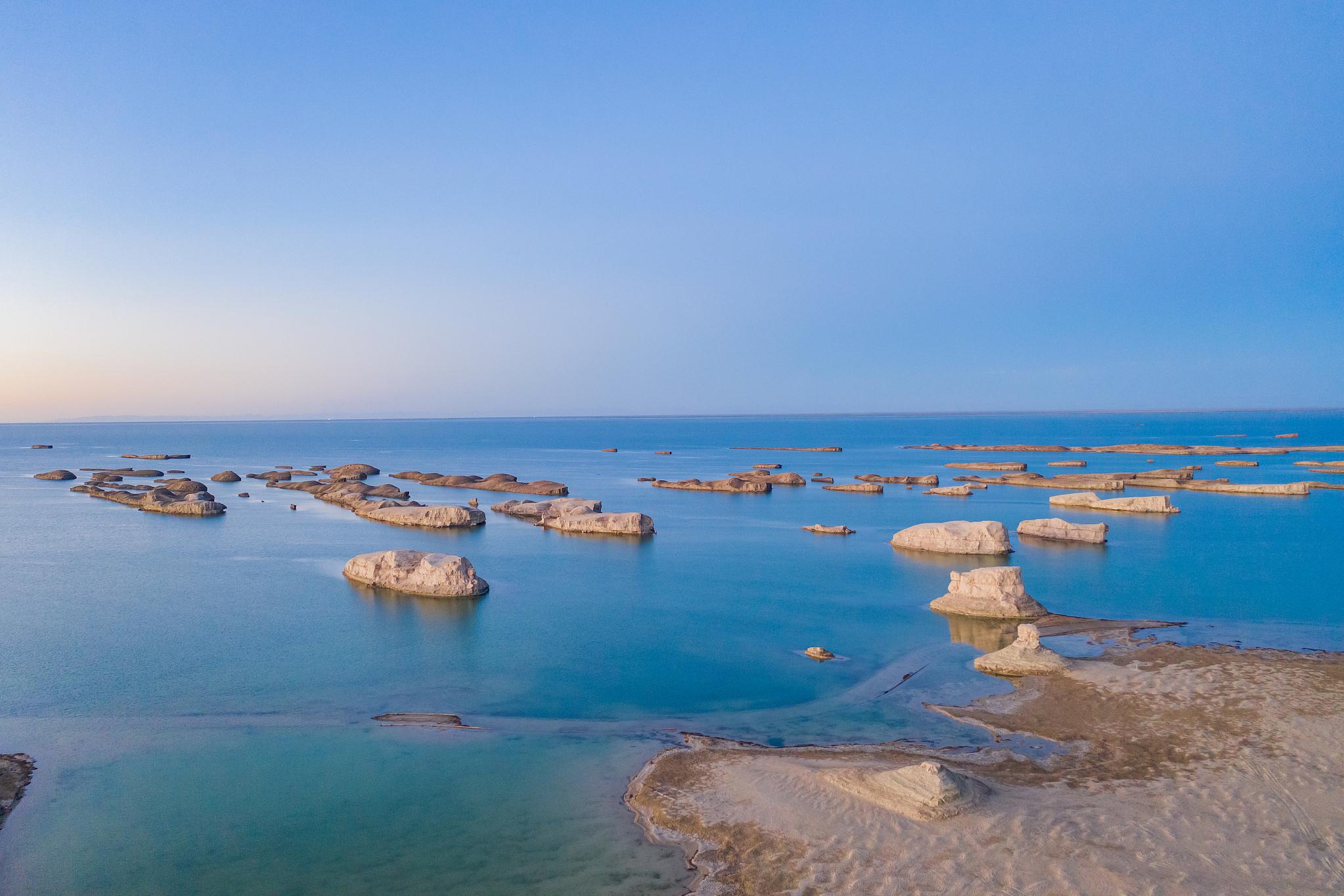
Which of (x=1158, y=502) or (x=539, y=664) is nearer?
(x=539, y=664)

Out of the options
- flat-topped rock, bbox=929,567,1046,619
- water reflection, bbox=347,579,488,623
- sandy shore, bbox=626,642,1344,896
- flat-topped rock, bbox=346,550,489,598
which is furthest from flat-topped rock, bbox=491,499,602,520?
sandy shore, bbox=626,642,1344,896

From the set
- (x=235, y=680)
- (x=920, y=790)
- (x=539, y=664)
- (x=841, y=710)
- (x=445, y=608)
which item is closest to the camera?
(x=920, y=790)

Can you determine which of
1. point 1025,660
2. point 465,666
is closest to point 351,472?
point 465,666

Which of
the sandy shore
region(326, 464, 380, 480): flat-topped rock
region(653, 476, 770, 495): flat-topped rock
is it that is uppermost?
region(326, 464, 380, 480): flat-topped rock

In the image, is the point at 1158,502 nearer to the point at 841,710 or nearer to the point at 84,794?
the point at 841,710

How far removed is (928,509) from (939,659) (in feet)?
114

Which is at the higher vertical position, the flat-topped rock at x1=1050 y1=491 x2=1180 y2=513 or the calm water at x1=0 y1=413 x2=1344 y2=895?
the flat-topped rock at x1=1050 y1=491 x2=1180 y2=513

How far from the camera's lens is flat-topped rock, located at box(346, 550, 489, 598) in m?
29.4

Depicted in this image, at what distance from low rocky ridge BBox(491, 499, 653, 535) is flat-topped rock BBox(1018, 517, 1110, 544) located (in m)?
20.3

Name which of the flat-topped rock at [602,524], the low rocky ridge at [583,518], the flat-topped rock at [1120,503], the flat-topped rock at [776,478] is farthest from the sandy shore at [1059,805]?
the flat-topped rock at [776,478]

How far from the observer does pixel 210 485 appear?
230 ft

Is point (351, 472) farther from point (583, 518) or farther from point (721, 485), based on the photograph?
point (583, 518)

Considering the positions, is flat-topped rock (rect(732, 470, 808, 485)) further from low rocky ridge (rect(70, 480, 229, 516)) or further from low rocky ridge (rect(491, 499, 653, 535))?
low rocky ridge (rect(70, 480, 229, 516))

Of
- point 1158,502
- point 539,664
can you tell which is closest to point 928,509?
point 1158,502
